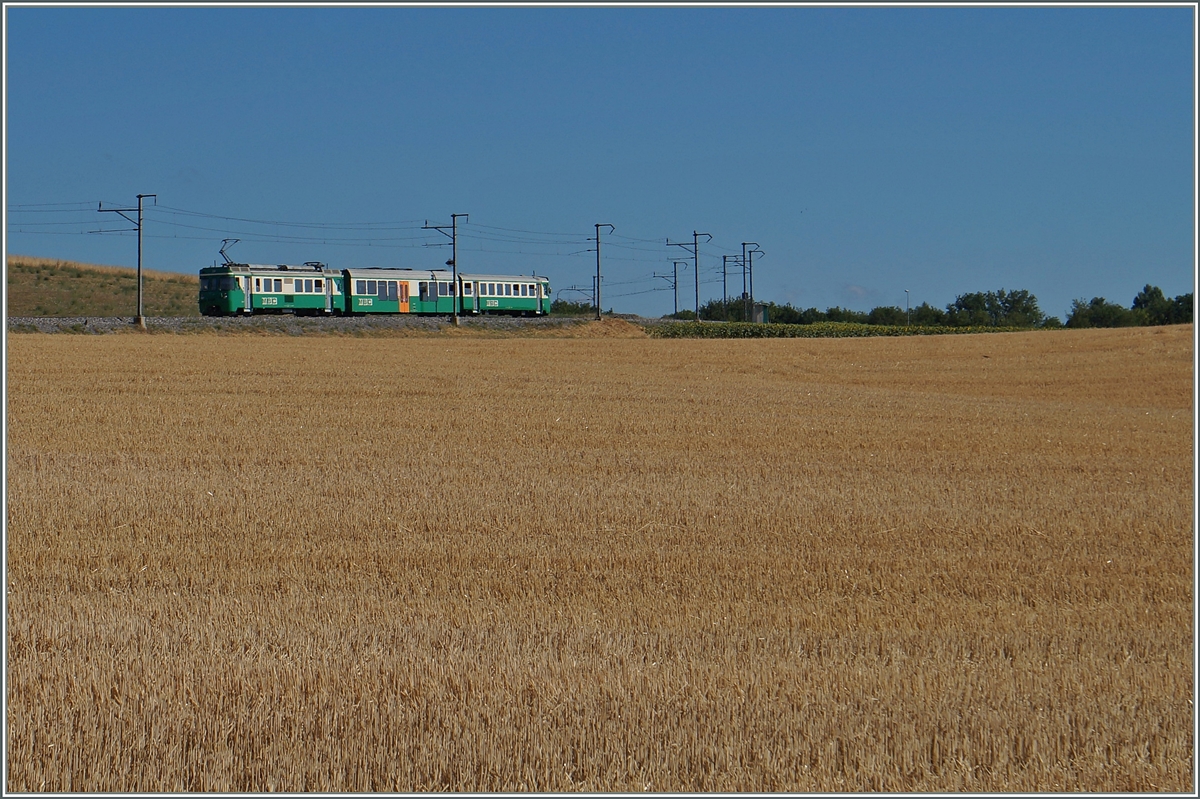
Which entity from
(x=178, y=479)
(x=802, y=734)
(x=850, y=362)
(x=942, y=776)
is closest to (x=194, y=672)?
(x=802, y=734)

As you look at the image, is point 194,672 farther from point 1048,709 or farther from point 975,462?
point 975,462

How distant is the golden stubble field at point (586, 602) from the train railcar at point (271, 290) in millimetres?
33129

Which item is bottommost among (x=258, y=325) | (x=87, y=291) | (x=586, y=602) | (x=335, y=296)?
(x=586, y=602)

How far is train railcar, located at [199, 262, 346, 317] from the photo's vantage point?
181 feet

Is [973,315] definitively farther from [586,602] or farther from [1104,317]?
[586,602]

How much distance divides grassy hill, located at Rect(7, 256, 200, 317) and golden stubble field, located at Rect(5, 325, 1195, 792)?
68.5 m

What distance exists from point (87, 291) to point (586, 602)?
316 feet

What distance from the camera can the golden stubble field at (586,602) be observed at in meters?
5.33

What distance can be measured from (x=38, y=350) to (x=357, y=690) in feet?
107

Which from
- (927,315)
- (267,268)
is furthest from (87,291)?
(927,315)

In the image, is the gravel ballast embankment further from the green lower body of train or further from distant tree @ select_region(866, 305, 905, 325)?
distant tree @ select_region(866, 305, 905, 325)

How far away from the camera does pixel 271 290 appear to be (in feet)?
185

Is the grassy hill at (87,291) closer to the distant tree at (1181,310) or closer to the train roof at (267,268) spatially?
the train roof at (267,268)

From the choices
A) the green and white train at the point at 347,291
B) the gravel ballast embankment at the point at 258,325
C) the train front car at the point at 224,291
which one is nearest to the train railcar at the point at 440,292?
the green and white train at the point at 347,291
